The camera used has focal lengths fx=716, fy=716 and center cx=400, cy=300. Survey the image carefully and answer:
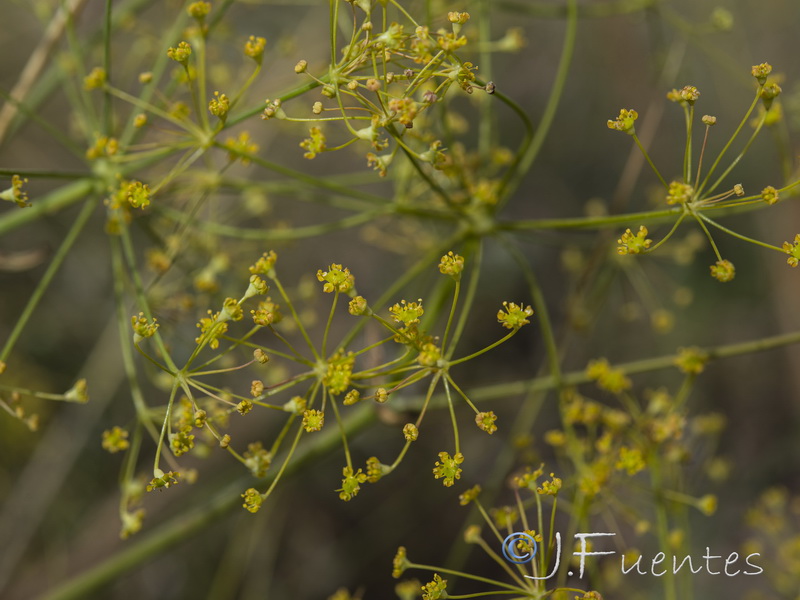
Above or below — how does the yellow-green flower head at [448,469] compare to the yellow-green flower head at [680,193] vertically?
below

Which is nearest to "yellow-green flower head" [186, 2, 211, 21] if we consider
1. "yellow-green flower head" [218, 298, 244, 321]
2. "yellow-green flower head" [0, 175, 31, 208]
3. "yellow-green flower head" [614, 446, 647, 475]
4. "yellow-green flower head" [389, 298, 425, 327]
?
"yellow-green flower head" [0, 175, 31, 208]

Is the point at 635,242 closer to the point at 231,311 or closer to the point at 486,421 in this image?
the point at 486,421

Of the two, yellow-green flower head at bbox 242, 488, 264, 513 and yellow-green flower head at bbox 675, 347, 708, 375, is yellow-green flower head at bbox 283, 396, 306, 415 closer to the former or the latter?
yellow-green flower head at bbox 242, 488, 264, 513

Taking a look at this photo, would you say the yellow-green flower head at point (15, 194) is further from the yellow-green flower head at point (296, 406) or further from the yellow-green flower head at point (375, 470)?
the yellow-green flower head at point (375, 470)

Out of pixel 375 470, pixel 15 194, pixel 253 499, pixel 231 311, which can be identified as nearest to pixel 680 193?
pixel 375 470

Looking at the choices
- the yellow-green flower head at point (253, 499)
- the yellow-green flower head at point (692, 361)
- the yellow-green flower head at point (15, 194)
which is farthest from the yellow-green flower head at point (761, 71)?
the yellow-green flower head at point (15, 194)
